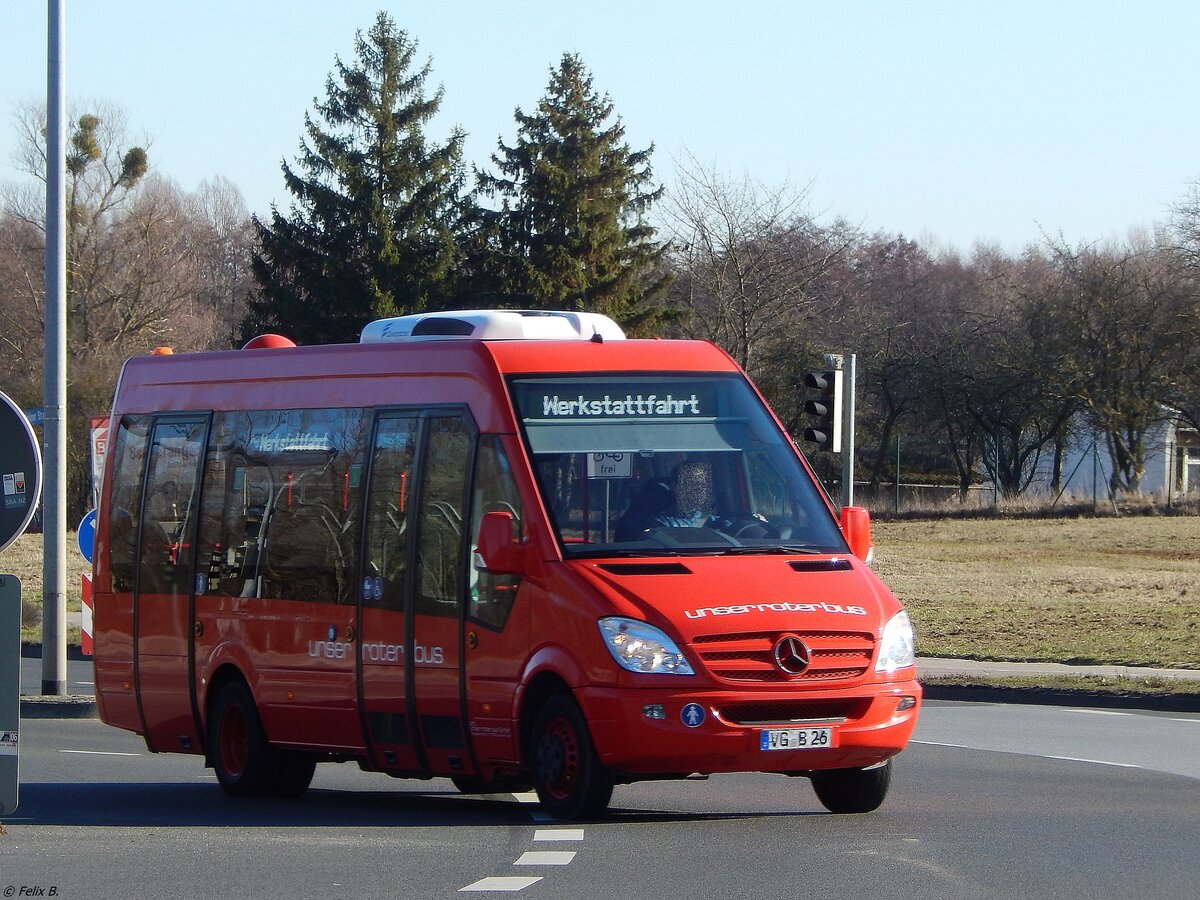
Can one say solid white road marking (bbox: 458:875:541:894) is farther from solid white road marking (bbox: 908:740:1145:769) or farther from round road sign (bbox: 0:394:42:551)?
solid white road marking (bbox: 908:740:1145:769)

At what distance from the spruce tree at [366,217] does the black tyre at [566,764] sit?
50.6m

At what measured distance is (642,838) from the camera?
9312 mm

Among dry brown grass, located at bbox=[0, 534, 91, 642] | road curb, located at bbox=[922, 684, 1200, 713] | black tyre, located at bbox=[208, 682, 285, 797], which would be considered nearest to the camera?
black tyre, located at bbox=[208, 682, 285, 797]

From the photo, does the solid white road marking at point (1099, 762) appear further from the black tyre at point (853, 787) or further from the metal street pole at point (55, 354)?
the metal street pole at point (55, 354)

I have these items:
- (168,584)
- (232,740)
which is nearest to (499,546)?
(232,740)

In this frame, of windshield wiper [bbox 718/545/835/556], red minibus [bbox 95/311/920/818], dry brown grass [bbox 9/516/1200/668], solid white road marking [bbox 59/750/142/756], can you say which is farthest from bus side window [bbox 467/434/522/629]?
dry brown grass [bbox 9/516/1200/668]

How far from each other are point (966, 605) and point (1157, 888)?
24757mm

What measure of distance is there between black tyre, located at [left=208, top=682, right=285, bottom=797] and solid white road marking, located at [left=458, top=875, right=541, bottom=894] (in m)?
4.12

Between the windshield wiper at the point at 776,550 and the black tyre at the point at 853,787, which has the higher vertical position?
the windshield wiper at the point at 776,550

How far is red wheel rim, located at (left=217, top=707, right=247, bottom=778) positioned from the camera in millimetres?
12141

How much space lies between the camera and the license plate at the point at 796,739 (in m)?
9.29

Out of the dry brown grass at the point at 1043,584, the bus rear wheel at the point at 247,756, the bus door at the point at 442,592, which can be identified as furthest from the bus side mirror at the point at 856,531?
the dry brown grass at the point at 1043,584

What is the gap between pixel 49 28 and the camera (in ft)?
65.1

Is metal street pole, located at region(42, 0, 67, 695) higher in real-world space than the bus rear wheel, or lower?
higher
